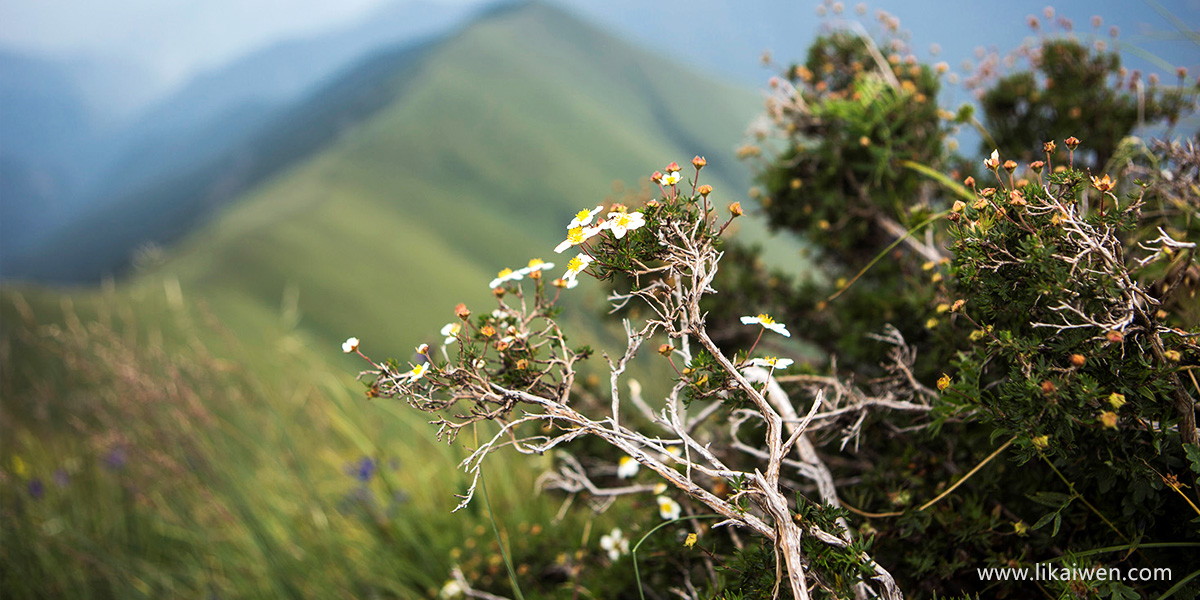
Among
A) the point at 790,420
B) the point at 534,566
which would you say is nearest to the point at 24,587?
the point at 534,566

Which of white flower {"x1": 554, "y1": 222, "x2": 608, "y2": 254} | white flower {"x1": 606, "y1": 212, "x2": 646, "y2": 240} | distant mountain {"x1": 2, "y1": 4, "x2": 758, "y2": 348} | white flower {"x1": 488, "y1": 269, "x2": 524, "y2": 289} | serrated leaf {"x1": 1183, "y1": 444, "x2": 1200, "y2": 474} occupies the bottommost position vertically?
distant mountain {"x1": 2, "y1": 4, "x2": 758, "y2": 348}

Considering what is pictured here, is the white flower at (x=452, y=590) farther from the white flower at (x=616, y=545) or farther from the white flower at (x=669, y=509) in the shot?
the white flower at (x=669, y=509)

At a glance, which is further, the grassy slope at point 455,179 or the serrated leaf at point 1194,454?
the grassy slope at point 455,179

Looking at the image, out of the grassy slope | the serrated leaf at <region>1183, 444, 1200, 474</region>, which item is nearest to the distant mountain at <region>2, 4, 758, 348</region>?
the grassy slope

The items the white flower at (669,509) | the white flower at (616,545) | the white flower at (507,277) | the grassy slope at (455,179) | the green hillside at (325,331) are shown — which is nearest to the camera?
the white flower at (507,277)

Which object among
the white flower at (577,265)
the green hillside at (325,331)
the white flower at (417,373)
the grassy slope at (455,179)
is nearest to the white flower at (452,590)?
the green hillside at (325,331)

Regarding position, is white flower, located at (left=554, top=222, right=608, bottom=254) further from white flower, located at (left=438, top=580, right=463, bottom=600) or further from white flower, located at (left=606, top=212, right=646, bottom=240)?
white flower, located at (left=438, top=580, right=463, bottom=600)

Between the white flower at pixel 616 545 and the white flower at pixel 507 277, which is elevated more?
the white flower at pixel 507 277
